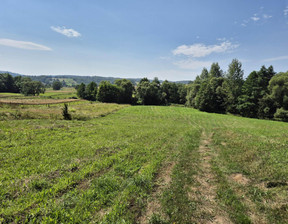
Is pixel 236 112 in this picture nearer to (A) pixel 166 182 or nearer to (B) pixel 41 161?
(A) pixel 166 182

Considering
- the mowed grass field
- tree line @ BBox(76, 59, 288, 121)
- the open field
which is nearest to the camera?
the mowed grass field

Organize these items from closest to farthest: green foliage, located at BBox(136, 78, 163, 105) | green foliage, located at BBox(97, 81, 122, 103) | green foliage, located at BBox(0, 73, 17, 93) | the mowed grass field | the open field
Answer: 1. the mowed grass field
2. the open field
3. green foliage, located at BBox(97, 81, 122, 103)
4. green foliage, located at BBox(136, 78, 163, 105)
5. green foliage, located at BBox(0, 73, 17, 93)

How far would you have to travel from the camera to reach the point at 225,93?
182 ft

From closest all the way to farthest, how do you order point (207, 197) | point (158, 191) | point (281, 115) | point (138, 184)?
point (207, 197)
point (158, 191)
point (138, 184)
point (281, 115)

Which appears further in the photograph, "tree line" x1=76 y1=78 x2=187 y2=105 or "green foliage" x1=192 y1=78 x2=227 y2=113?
"tree line" x1=76 y1=78 x2=187 y2=105

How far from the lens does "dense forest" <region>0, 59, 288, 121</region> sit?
136ft

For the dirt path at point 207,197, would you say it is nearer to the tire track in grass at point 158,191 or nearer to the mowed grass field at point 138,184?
the mowed grass field at point 138,184

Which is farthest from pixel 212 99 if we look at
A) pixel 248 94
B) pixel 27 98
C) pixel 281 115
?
pixel 27 98

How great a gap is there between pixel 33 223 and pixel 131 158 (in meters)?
5.89

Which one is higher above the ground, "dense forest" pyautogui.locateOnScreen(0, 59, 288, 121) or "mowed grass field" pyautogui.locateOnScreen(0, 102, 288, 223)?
"dense forest" pyautogui.locateOnScreen(0, 59, 288, 121)

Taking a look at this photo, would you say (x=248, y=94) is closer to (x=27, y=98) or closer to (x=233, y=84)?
(x=233, y=84)

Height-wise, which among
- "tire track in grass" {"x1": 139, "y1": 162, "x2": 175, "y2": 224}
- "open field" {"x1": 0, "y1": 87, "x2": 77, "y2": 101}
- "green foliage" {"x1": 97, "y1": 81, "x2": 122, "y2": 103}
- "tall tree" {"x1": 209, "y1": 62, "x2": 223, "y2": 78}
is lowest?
"open field" {"x1": 0, "y1": 87, "x2": 77, "y2": 101}

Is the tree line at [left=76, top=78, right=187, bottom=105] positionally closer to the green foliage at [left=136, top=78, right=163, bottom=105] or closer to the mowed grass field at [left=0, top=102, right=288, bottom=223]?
the green foliage at [left=136, top=78, right=163, bottom=105]

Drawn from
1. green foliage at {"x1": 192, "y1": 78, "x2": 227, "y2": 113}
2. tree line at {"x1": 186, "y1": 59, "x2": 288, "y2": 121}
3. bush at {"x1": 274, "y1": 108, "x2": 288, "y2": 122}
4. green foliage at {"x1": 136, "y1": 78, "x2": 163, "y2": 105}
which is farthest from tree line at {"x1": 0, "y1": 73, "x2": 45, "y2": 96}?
bush at {"x1": 274, "y1": 108, "x2": 288, "y2": 122}
